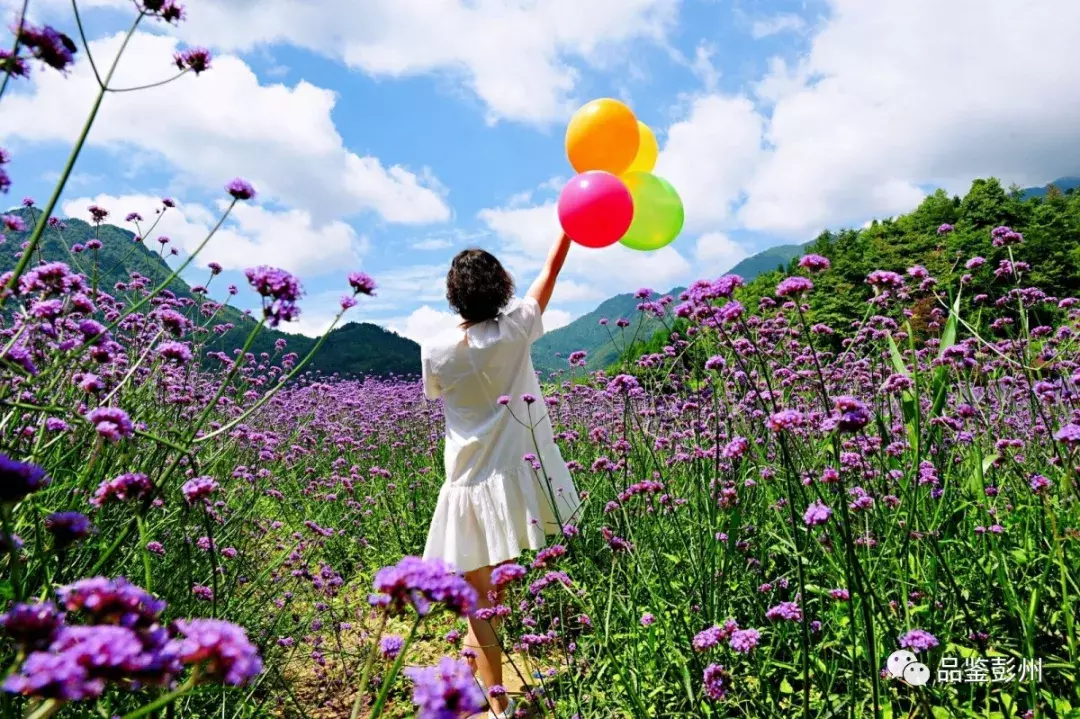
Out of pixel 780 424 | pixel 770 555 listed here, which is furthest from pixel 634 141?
pixel 780 424

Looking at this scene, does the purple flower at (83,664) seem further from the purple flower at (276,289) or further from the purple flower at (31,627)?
the purple flower at (276,289)

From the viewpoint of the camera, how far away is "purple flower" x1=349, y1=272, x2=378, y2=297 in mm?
2229

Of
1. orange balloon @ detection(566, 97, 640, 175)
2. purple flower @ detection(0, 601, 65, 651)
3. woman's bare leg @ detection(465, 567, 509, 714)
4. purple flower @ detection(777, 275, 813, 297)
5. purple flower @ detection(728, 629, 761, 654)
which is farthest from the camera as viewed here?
orange balloon @ detection(566, 97, 640, 175)

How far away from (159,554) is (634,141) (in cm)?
373

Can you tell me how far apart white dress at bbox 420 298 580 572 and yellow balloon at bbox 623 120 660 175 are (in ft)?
6.34

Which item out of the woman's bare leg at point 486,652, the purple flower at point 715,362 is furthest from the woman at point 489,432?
the purple flower at point 715,362

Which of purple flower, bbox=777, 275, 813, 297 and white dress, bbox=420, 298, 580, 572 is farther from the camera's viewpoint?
white dress, bbox=420, 298, 580, 572

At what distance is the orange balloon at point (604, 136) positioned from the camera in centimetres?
433

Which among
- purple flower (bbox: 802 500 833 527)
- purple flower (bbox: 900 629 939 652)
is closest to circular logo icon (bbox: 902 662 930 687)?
purple flower (bbox: 900 629 939 652)

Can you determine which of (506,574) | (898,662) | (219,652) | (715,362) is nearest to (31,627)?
(219,652)

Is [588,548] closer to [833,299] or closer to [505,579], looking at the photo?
[505,579]

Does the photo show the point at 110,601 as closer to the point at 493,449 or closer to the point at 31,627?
the point at 31,627
